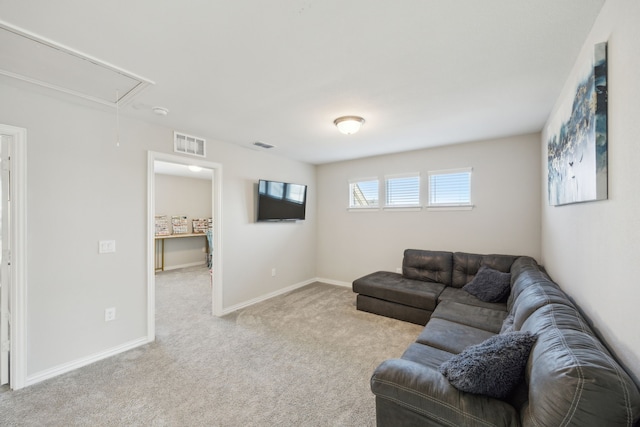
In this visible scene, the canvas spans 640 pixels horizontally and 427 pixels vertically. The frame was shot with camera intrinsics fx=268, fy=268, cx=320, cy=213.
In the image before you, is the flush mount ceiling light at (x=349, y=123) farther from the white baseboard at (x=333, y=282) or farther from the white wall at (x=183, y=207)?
the white wall at (x=183, y=207)

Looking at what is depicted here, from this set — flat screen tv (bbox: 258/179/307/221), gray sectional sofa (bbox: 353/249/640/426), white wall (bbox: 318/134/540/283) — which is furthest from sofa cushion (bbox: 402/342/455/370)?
flat screen tv (bbox: 258/179/307/221)

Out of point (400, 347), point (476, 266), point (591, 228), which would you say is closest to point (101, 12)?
point (591, 228)

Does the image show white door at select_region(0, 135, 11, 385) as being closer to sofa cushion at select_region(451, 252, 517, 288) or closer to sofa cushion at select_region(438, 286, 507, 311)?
sofa cushion at select_region(438, 286, 507, 311)

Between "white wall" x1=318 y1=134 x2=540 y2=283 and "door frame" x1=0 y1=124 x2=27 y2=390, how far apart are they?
4.23m

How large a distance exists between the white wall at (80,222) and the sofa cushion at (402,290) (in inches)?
110

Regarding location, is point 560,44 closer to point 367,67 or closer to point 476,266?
point 367,67

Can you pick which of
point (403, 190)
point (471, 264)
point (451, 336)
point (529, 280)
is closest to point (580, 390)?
point (451, 336)

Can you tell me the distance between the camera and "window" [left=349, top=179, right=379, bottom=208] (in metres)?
4.99

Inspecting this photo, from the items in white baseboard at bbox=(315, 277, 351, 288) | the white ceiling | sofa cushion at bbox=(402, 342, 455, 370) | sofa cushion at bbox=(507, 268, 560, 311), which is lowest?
white baseboard at bbox=(315, 277, 351, 288)

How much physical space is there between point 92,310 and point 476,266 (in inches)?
177

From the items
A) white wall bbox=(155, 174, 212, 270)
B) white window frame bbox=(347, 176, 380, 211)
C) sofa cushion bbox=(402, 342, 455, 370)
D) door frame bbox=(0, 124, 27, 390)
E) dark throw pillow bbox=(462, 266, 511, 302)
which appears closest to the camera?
sofa cushion bbox=(402, 342, 455, 370)

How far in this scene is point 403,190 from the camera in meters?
4.66

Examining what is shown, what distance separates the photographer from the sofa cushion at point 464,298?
2945 millimetres

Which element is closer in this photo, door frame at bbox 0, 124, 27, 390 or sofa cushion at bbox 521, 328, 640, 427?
sofa cushion at bbox 521, 328, 640, 427
